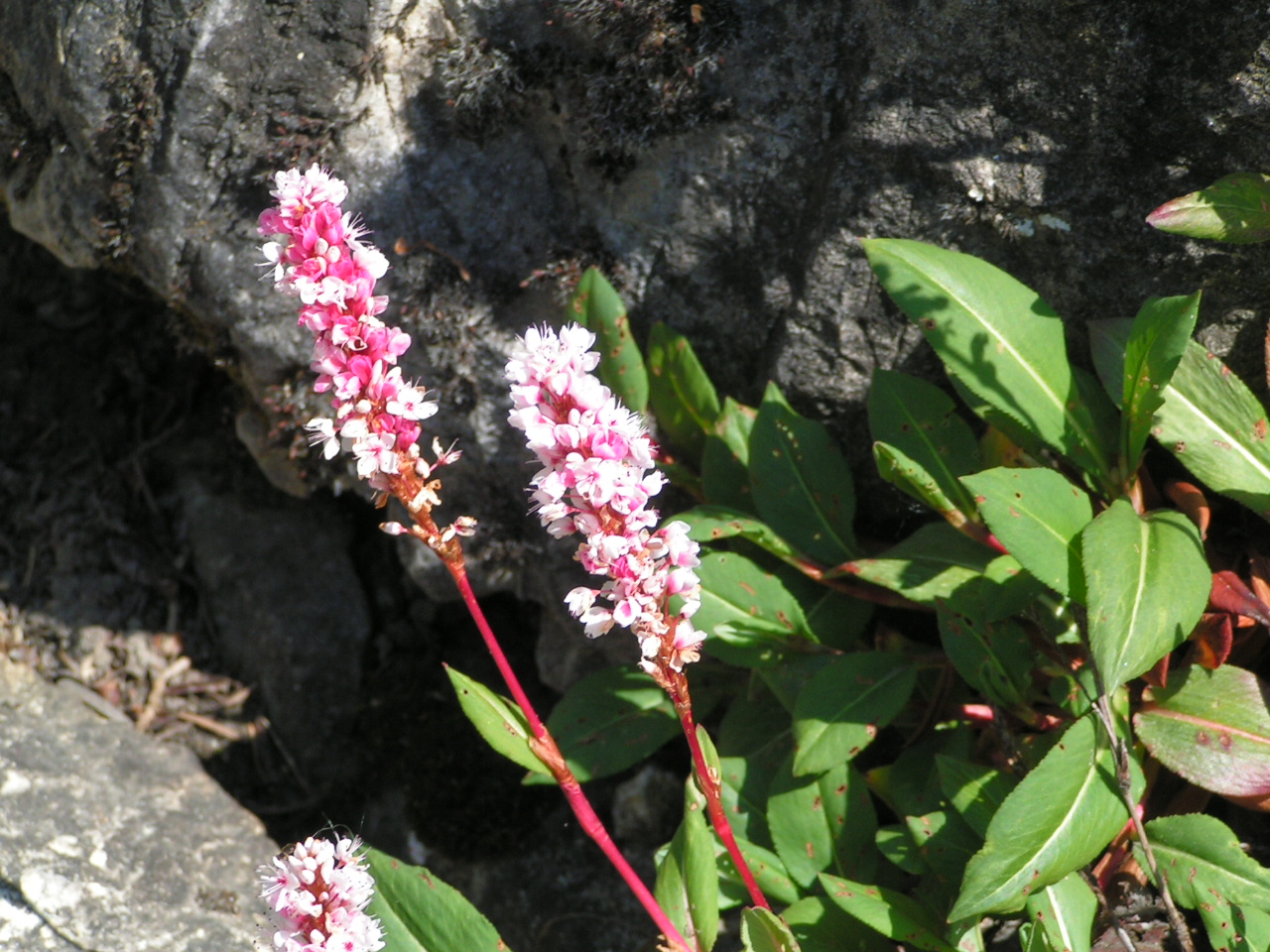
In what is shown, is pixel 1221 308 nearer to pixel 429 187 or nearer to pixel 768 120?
pixel 768 120

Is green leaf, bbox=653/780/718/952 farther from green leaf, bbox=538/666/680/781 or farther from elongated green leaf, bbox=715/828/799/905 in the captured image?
green leaf, bbox=538/666/680/781

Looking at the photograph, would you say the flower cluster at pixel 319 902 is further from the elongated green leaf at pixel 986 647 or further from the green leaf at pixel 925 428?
the green leaf at pixel 925 428

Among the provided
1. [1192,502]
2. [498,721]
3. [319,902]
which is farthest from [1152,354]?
[319,902]

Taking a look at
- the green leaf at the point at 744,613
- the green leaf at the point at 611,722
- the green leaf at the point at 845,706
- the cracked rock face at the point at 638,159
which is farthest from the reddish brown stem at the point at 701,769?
the cracked rock face at the point at 638,159

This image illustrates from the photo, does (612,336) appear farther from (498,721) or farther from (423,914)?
(423,914)

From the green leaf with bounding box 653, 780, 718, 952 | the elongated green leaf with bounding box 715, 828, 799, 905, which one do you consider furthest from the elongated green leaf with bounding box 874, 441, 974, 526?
the elongated green leaf with bounding box 715, 828, 799, 905
